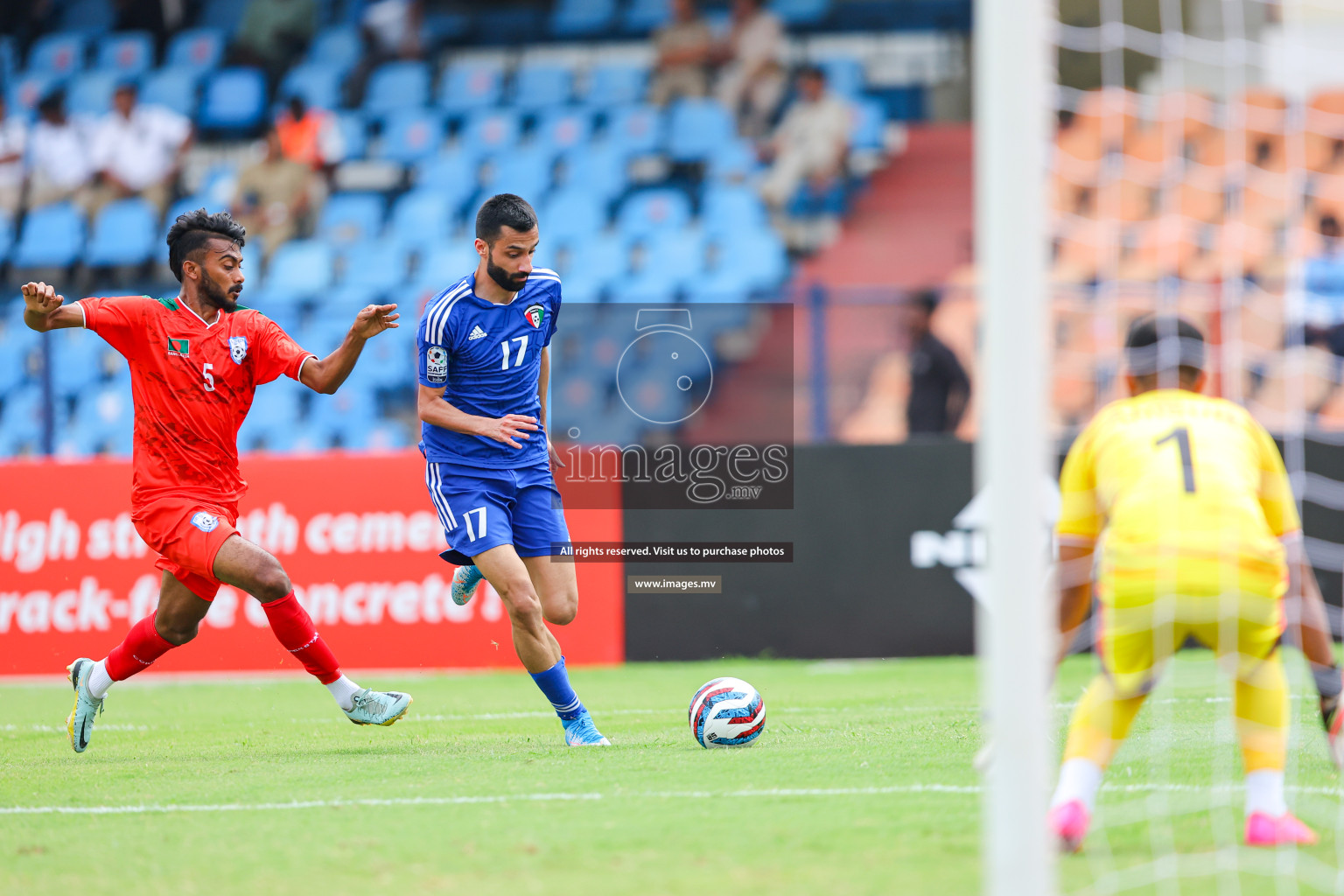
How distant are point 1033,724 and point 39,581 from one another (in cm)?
798

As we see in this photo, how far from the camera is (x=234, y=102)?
16.2 metres

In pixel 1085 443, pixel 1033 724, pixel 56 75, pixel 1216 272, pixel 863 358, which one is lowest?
pixel 1033 724

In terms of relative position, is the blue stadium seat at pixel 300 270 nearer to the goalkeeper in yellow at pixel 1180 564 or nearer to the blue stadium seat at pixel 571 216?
the blue stadium seat at pixel 571 216

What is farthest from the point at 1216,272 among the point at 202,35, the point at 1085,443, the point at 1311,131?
the point at 202,35

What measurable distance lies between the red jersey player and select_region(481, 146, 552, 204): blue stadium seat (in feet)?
30.5

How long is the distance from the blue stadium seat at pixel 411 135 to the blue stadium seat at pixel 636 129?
206 cm

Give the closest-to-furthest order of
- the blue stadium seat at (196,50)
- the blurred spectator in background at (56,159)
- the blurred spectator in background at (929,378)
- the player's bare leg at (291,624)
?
the player's bare leg at (291,624) → the blurred spectator in background at (929,378) → the blurred spectator in background at (56,159) → the blue stadium seat at (196,50)

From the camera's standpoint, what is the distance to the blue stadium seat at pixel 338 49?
17.1 meters

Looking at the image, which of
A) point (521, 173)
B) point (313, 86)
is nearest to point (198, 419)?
point (521, 173)

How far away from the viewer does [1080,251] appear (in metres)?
13.0

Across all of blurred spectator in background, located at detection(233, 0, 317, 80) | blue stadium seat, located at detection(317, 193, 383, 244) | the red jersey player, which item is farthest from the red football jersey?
blurred spectator in background, located at detection(233, 0, 317, 80)

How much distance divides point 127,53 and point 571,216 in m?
6.68

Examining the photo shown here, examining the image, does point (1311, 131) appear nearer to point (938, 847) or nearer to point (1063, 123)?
point (1063, 123)

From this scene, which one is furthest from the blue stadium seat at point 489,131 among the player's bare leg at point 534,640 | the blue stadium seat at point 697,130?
the player's bare leg at point 534,640
